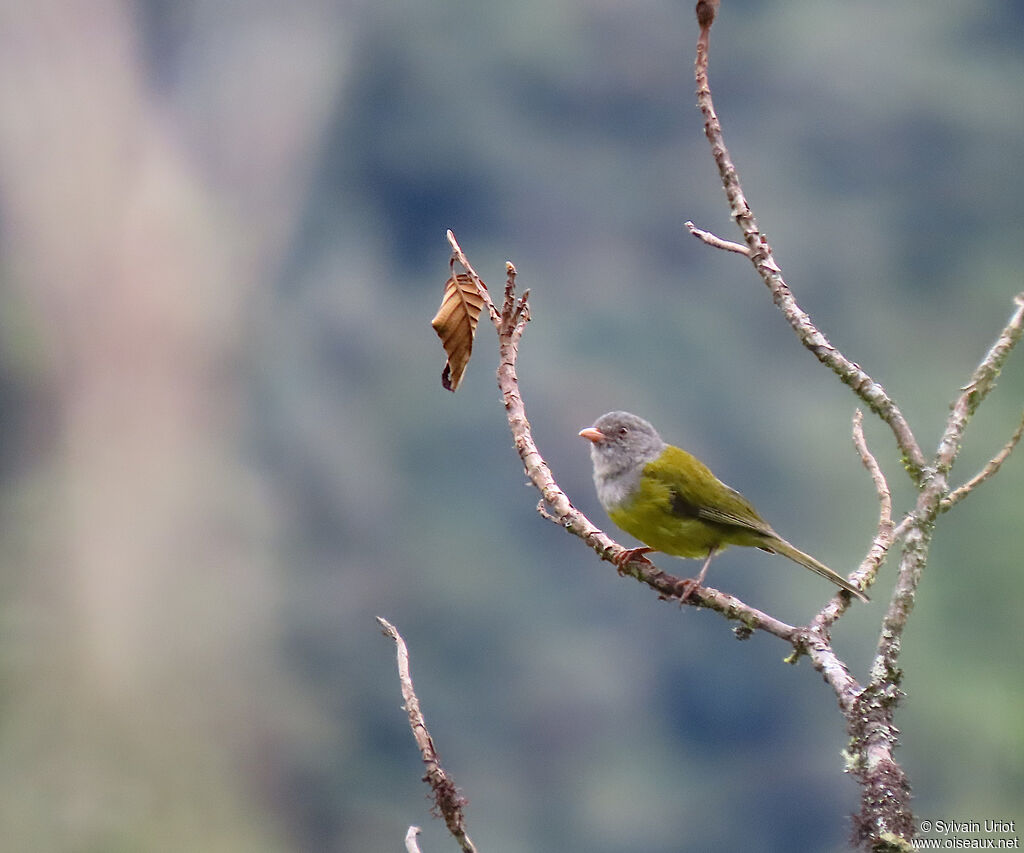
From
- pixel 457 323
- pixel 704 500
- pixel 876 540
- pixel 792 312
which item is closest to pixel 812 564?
pixel 876 540

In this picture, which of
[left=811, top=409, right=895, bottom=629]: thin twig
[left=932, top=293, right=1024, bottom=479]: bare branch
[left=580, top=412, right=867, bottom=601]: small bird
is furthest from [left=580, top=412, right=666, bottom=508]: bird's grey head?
[left=932, top=293, right=1024, bottom=479]: bare branch

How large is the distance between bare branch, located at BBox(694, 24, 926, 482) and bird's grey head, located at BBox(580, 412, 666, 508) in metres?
1.20

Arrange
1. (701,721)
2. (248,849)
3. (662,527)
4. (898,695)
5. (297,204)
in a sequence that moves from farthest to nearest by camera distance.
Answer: (297,204), (701,721), (248,849), (662,527), (898,695)

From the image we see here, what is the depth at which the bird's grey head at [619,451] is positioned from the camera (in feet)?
10.8

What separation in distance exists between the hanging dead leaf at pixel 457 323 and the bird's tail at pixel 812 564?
0.96 metres

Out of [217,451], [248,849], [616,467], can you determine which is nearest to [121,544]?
[217,451]

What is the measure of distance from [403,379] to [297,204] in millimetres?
1157

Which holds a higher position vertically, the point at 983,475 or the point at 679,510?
the point at 679,510

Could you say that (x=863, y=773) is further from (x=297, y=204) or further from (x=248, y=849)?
(x=297, y=204)

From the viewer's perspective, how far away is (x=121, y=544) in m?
5.64

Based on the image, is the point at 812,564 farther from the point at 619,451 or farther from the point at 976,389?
the point at 976,389

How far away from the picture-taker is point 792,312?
2.10 metres

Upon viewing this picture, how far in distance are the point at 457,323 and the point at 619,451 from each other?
1055 millimetres

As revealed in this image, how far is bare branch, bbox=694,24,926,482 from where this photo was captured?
6.31 ft
